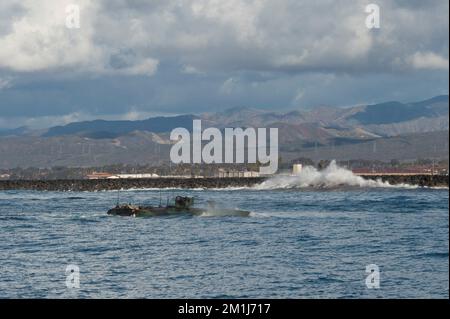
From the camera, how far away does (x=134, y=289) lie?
132 ft

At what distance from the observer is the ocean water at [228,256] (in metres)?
40.4

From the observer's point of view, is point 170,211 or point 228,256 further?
point 170,211

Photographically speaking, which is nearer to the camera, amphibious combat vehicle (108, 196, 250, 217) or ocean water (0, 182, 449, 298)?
ocean water (0, 182, 449, 298)

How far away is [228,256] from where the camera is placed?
53031 millimetres

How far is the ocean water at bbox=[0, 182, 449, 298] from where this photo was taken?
40438 mm

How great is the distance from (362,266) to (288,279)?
643cm

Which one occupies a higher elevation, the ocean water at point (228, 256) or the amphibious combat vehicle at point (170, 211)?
the amphibious combat vehicle at point (170, 211)

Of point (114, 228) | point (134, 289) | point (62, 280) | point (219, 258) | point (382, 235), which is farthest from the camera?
point (114, 228)

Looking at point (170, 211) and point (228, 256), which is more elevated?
point (170, 211)

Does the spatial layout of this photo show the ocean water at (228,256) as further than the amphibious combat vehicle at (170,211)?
No

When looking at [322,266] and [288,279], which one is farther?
[322,266]
